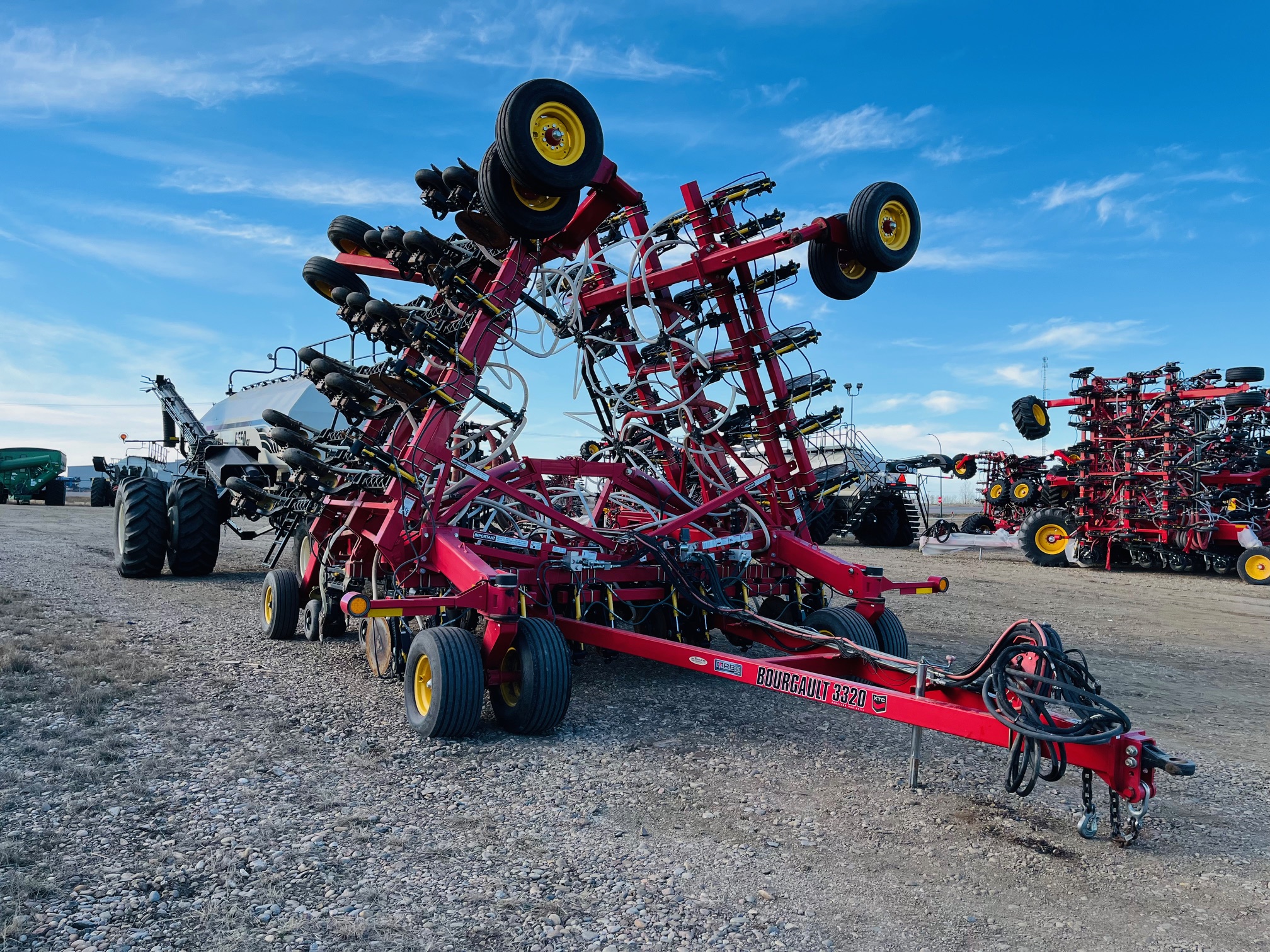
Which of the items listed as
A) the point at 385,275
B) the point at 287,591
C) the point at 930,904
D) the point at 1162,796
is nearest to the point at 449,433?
the point at 385,275

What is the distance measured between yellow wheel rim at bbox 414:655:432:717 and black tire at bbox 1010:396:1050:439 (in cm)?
1551

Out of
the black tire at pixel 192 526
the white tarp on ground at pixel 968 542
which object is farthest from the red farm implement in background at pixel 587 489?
the white tarp on ground at pixel 968 542

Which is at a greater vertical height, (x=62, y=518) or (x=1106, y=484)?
(x=1106, y=484)

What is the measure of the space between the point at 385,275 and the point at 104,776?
4.38m

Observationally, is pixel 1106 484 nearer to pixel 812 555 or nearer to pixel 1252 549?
pixel 1252 549

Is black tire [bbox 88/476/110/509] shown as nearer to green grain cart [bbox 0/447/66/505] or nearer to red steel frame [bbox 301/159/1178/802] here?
green grain cart [bbox 0/447/66/505]

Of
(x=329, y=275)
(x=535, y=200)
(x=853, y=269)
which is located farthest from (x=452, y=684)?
(x=853, y=269)

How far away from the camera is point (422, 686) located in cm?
482

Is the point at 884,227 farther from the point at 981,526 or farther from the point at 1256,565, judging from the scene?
the point at 981,526

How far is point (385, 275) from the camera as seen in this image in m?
7.03

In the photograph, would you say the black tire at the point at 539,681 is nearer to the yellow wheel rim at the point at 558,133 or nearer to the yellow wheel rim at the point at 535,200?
the yellow wheel rim at the point at 535,200

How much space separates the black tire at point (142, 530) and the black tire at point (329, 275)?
16.3ft

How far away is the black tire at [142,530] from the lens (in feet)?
34.7

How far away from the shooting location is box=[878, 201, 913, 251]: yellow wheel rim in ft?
22.7
